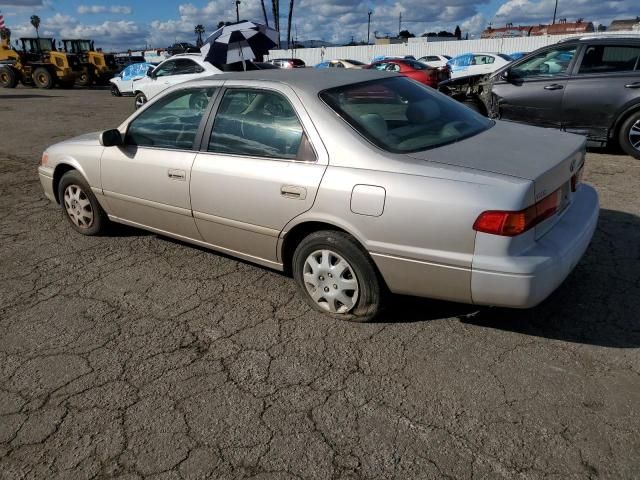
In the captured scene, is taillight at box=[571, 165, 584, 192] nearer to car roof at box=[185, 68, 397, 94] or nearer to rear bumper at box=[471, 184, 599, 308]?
rear bumper at box=[471, 184, 599, 308]

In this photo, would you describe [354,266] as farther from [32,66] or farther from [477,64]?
[32,66]

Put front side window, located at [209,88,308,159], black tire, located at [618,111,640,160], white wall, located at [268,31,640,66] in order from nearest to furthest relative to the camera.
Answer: front side window, located at [209,88,308,159]
black tire, located at [618,111,640,160]
white wall, located at [268,31,640,66]

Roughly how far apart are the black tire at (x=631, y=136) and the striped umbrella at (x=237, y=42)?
561 centimetres

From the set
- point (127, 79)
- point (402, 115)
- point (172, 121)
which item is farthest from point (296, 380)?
point (127, 79)

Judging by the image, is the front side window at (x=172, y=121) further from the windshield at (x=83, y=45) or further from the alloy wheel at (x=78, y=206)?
the windshield at (x=83, y=45)

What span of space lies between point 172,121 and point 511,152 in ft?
8.26

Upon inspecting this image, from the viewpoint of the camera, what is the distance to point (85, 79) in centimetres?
2684

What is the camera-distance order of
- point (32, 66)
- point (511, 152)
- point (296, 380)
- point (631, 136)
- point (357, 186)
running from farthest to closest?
→ point (32, 66), point (631, 136), point (511, 152), point (357, 186), point (296, 380)

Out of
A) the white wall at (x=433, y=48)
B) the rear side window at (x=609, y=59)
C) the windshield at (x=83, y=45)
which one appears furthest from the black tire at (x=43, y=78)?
the rear side window at (x=609, y=59)

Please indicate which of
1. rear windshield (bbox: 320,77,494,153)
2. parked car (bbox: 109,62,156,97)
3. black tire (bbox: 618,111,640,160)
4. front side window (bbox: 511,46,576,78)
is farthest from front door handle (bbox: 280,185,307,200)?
parked car (bbox: 109,62,156,97)

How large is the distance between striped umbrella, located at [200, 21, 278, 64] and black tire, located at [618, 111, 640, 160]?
221 inches

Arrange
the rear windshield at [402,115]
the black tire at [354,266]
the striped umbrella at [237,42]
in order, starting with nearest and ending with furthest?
the black tire at [354,266]
the rear windshield at [402,115]
the striped umbrella at [237,42]

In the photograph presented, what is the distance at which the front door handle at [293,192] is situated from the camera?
3.03 meters

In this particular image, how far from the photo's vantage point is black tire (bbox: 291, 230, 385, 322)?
2934 mm
